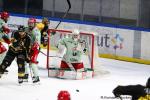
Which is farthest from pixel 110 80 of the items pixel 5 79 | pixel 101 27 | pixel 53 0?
pixel 53 0

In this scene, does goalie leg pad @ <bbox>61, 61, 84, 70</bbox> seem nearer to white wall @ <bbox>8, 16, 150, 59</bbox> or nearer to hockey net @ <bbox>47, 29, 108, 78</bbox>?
hockey net @ <bbox>47, 29, 108, 78</bbox>

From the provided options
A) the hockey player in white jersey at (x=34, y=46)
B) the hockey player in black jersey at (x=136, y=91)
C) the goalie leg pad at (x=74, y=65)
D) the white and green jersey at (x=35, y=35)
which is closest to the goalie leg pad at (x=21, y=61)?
the hockey player in white jersey at (x=34, y=46)

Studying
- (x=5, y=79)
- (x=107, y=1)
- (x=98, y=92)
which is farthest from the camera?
(x=107, y=1)

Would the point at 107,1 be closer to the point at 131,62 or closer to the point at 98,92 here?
the point at 131,62

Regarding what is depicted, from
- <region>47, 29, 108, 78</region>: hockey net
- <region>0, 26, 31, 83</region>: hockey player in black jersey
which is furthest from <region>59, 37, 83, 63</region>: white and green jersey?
<region>0, 26, 31, 83</region>: hockey player in black jersey

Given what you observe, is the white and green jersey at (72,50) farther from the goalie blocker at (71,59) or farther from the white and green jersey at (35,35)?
the white and green jersey at (35,35)

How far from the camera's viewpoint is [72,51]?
33.4ft

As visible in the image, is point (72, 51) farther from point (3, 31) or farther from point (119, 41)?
point (119, 41)

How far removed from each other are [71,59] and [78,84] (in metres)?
0.63

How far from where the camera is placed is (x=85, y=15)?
14547mm

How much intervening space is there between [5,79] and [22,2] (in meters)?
6.40

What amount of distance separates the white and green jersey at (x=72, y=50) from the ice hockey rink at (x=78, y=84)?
0.43 meters

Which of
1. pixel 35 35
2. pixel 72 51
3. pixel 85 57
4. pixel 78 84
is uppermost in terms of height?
pixel 35 35

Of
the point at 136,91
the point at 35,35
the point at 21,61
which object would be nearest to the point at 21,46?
the point at 21,61
